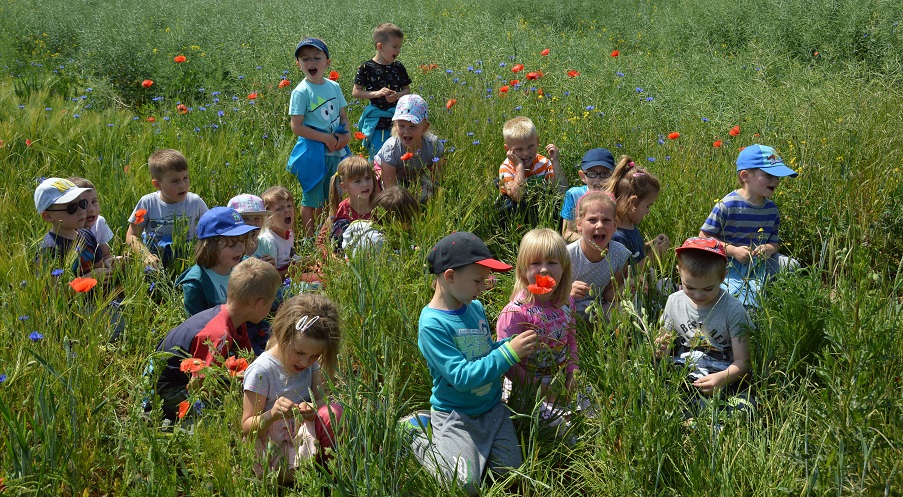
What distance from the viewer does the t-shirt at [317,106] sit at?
17.6 ft

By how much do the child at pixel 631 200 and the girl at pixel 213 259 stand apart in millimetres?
1861

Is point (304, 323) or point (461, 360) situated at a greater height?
point (304, 323)

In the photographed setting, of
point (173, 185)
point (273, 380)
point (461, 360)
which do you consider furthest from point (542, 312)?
point (173, 185)

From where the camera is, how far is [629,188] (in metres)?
4.11

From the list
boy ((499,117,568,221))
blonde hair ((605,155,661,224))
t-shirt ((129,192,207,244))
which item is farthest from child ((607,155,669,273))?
t-shirt ((129,192,207,244))

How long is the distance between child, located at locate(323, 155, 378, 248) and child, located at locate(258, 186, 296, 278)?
0.81ft

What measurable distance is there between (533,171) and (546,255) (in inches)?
64.5

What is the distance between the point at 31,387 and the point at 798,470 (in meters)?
2.52

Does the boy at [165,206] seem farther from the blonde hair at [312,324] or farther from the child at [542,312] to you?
the child at [542,312]

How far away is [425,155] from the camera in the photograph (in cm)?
521

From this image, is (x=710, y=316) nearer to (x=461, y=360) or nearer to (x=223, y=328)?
(x=461, y=360)

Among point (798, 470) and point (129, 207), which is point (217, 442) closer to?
point (798, 470)

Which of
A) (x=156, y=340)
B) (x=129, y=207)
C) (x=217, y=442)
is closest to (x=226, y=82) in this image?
(x=129, y=207)

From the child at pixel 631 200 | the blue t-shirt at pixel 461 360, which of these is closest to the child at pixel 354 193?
the child at pixel 631 200
